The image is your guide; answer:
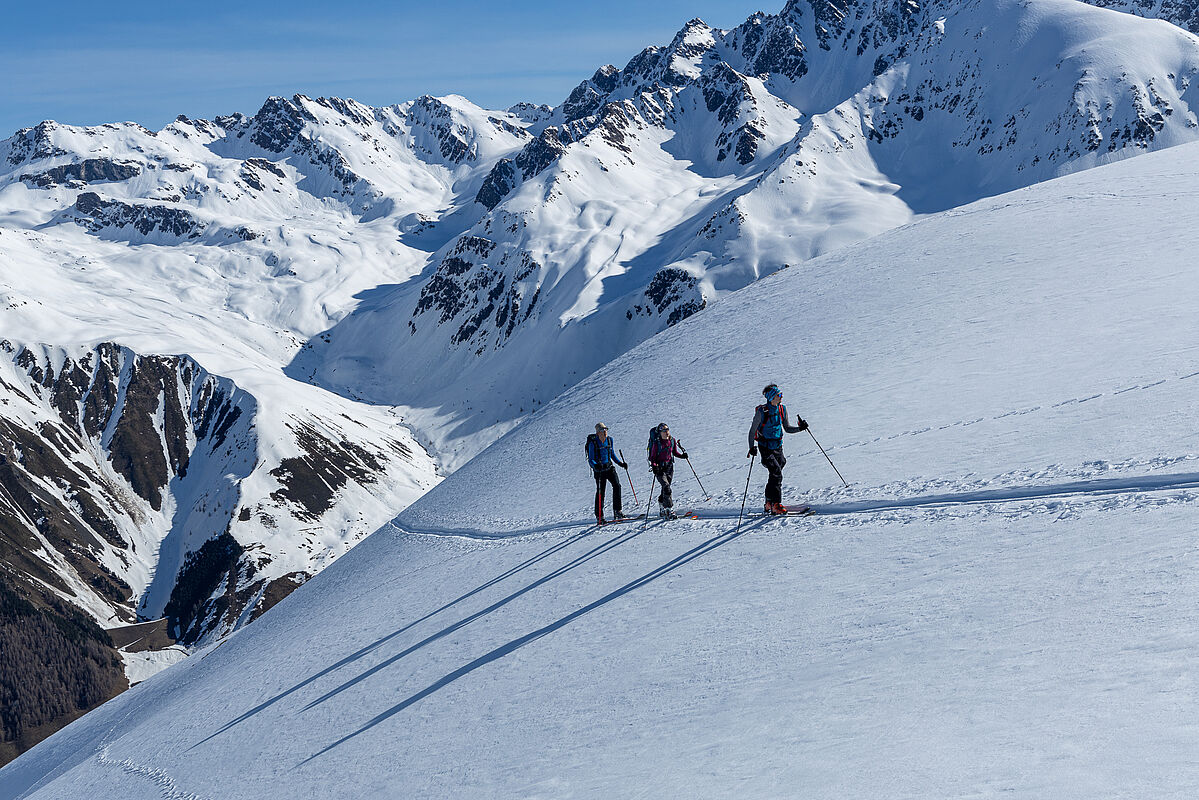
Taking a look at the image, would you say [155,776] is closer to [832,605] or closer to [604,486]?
[604,486]

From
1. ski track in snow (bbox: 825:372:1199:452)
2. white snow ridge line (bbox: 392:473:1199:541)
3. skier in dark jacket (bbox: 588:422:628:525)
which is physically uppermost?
skier in dark jacket (bbox: 588:422:628:525)

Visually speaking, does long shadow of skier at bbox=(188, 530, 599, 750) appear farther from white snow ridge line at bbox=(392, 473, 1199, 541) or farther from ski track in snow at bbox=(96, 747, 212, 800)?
white snow ridge line at bbox=(392, 473, 1199, 541)

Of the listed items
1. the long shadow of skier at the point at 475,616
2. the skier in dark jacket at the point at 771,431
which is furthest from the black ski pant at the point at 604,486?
the skier in dark jacket at the point at 771,431

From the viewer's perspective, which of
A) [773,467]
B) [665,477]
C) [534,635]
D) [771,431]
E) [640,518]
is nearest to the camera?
[534,635]

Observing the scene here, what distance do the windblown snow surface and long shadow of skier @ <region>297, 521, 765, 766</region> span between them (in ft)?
0.27

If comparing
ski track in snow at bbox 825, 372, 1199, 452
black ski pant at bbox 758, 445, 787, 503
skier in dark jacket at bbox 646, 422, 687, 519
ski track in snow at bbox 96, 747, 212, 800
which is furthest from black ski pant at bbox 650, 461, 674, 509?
ski track in snow at bbox 96, 747, 212, 800

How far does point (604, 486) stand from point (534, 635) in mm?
5723

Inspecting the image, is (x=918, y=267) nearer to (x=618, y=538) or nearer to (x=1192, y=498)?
(x=618, y=538)

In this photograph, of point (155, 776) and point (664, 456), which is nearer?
point (155, 776)

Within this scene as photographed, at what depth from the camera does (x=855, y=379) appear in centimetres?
2447

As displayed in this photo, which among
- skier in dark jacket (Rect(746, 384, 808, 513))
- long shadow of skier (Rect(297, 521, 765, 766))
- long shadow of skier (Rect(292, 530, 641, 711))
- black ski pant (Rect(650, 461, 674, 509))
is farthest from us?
black ski pant (Rect(650, 461, 674, 509))

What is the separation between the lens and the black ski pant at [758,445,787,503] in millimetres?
16359

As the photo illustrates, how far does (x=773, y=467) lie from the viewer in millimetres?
16516

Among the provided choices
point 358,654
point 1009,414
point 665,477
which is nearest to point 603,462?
point 665,477
